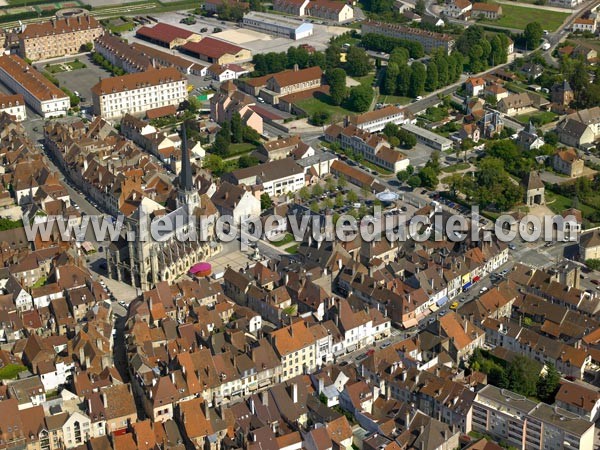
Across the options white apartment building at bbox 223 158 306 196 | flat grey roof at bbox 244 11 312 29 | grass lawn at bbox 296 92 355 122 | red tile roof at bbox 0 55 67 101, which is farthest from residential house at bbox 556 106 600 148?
red tile roof at bbox 0 55 67 101

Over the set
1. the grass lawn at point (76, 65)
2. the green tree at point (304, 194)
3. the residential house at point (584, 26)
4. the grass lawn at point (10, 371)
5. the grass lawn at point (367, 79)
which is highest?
the residential house at point (584, 26)

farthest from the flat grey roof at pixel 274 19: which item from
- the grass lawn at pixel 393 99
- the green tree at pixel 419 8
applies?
the grass lawn at pixel 393 99

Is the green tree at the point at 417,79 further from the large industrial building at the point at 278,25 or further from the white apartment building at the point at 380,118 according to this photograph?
the large industrial building at the point at 278,25

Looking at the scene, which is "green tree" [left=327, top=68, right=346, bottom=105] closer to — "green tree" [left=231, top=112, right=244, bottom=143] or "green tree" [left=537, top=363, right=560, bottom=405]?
"green tree" [left=231, top=112, right=244, bottom=143]

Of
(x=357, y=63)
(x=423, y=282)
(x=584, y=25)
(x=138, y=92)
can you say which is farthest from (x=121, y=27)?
(x=423, y=282)

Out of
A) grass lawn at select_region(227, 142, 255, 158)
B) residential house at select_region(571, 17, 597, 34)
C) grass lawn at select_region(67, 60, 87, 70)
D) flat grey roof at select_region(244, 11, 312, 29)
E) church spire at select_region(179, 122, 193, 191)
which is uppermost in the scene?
church spire at select_region(179, 122, 193, 191)

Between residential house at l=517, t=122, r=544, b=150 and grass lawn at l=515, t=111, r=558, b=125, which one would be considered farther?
grass lawn at l=515, t=111, r=558, b=125

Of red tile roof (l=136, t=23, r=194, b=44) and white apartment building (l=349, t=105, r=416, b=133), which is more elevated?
white apartment building (l=349, t=105, r=416, b=133)

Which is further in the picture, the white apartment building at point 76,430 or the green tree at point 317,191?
the green tree at point 317,191
